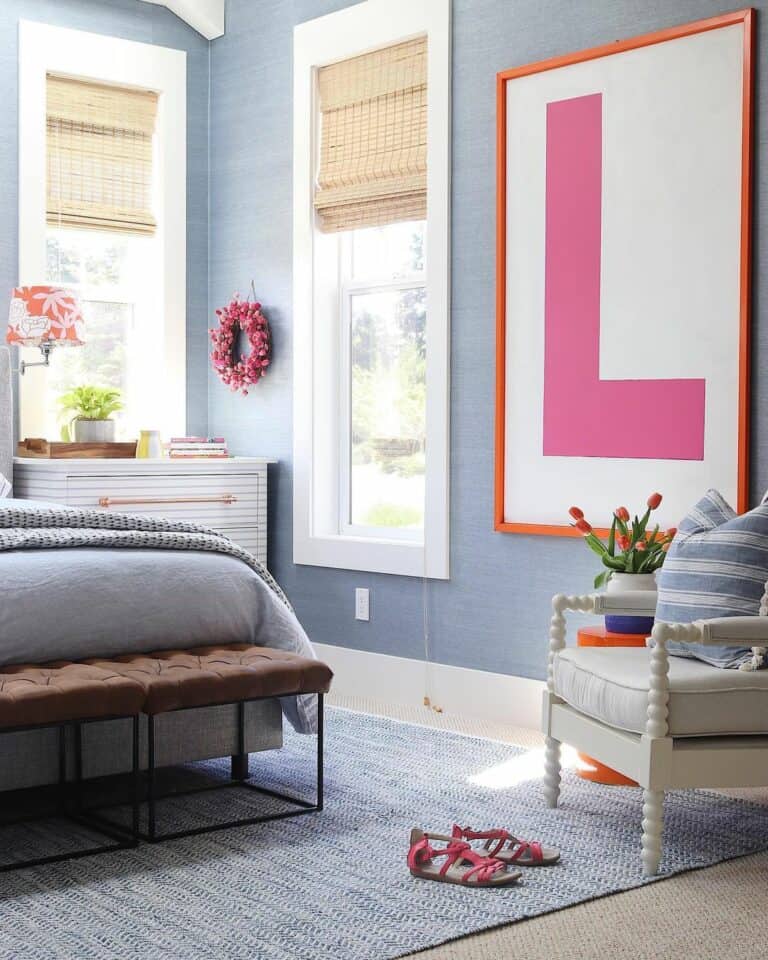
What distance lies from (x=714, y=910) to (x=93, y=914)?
1185 millimetres

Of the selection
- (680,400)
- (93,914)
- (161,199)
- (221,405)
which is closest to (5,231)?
(161,199)

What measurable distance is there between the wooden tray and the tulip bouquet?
2.03 meters

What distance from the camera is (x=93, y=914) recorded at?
2.43m

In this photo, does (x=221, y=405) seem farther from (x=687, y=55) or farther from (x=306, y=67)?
(x=687, y=55)

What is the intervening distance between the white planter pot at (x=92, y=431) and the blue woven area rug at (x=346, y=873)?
179 centimetres

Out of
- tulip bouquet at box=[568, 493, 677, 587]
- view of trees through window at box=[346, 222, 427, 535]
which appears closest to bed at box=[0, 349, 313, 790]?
tulip bouquet at box=[568, 493, 677, 587]

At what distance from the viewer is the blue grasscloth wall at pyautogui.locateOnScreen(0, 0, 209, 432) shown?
4879 mm

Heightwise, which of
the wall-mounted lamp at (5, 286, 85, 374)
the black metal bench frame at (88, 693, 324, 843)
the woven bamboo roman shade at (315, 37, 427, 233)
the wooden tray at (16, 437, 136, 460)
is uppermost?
the woven bamboo roman shade at (315, 37, 427, 233)

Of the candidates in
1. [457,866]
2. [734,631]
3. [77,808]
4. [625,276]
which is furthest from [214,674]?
[625,276]

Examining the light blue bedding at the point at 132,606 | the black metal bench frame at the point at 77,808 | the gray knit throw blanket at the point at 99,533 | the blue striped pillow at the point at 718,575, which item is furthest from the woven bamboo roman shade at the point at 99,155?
the blue striped pillow at the point at 718,575

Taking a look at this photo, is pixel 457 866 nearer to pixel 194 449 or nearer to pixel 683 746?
pixel 683 746

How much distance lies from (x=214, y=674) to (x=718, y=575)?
3.78 feet

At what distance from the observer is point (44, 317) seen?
4.62 meters

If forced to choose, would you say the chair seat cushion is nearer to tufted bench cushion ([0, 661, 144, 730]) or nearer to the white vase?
the white vase
